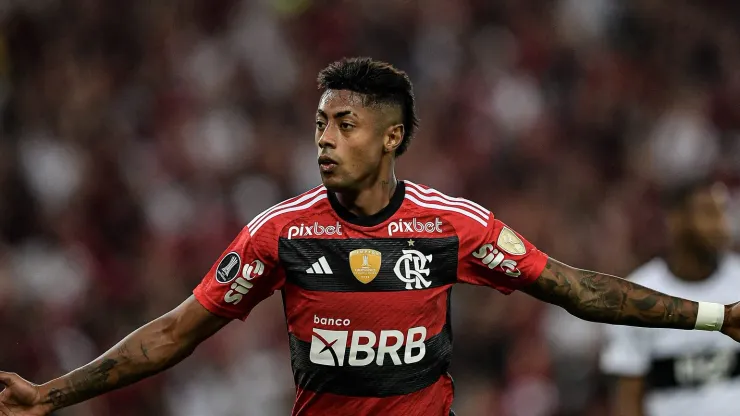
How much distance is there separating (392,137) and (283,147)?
6.04 m

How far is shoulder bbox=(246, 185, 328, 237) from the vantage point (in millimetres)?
4527

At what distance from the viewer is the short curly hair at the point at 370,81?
455cm

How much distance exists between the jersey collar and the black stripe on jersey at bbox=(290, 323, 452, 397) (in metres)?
0.50

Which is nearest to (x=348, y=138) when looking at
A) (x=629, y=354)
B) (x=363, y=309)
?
(x=363, y=309)

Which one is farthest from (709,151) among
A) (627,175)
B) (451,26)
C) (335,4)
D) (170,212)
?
(170,212)

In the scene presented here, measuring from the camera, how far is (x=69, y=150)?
34.8ft

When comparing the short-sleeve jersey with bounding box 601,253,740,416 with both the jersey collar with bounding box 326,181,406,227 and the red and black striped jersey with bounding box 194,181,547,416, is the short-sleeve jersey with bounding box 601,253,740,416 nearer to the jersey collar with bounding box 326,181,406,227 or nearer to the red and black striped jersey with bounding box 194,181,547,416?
the red and black striped jersey with bounding box 194,181,547,416

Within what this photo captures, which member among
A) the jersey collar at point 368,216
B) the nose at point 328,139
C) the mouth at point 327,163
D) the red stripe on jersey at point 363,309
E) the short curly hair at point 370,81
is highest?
the short curly hair at point 370,81

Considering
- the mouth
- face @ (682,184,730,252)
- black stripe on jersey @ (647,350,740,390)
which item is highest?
the mouth

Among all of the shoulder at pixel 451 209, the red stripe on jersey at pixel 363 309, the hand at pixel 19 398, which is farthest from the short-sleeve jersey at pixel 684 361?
the hand at pixel 19 398

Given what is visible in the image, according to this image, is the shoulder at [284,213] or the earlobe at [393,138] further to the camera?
the earlobe at [393,138]

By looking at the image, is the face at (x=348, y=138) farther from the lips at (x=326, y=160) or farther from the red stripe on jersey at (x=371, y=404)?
the red stripe on jersey at (x=371, y=404)

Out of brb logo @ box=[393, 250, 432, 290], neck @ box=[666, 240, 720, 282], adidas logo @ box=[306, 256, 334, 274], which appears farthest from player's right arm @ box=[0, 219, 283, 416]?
neck @ box=[666, 240, 720, 282]

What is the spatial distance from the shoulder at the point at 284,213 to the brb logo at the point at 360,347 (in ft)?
1.42
